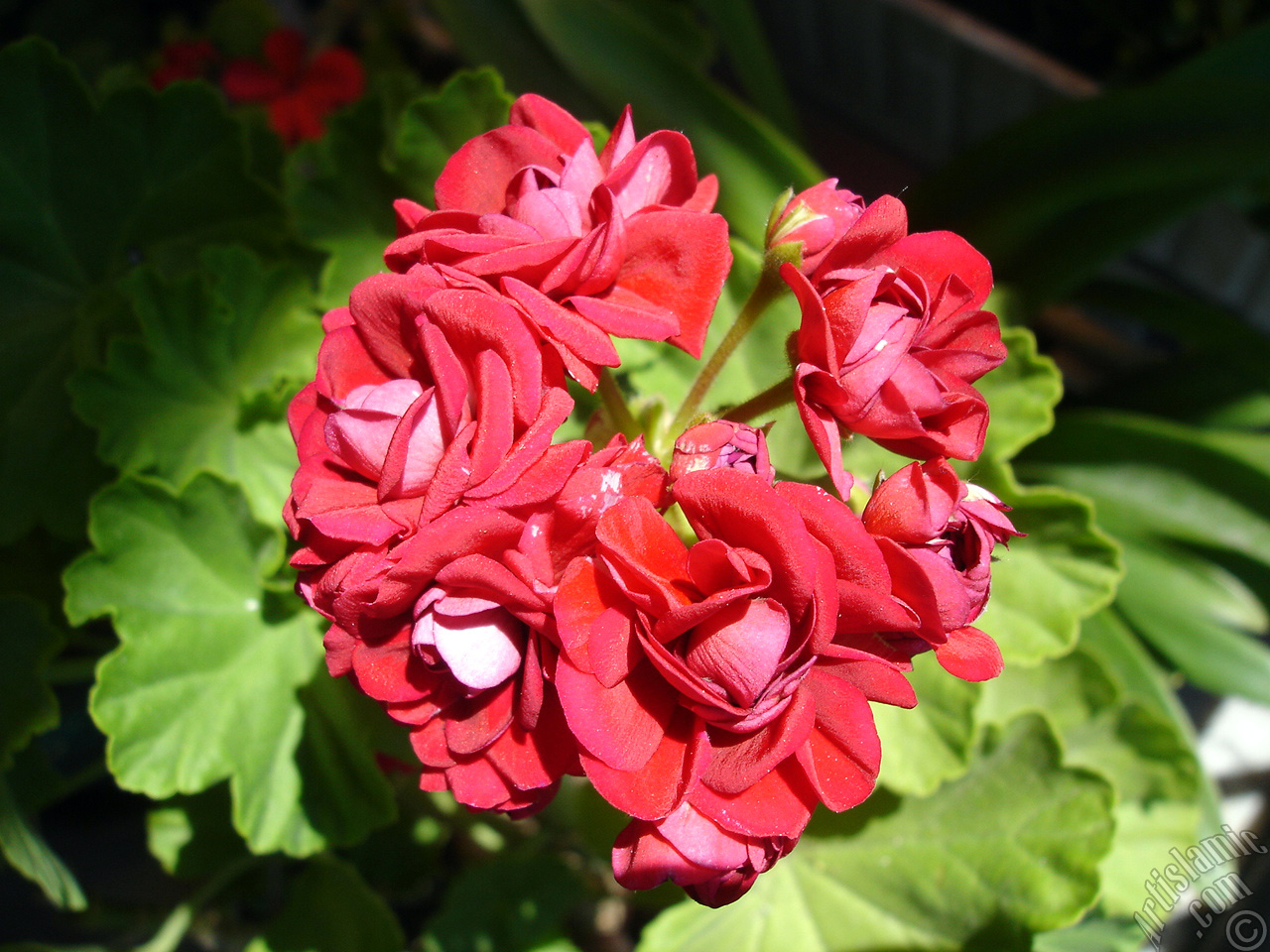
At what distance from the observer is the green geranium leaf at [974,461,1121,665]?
85 centimetres

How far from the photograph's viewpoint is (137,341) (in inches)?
36.3

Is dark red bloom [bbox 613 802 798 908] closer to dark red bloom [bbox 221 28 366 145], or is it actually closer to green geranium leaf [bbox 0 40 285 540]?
green geranium leaf [bbox 0 40 285 540]

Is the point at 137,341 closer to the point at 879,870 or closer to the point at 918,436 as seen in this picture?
the point at 918,436

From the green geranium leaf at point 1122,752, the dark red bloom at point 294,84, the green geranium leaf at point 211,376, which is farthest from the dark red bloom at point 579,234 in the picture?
the dark red bloom at point 294,84

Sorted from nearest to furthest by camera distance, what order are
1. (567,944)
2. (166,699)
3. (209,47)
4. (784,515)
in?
(784,515) → (166,699) → (567,944) → (209,47)

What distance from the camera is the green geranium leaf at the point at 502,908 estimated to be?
1059 millimetres

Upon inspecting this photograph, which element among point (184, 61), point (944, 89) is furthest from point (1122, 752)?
point (184, 61)

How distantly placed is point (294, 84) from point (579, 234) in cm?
145

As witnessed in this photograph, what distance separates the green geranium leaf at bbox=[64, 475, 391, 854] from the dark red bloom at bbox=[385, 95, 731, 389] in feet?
1.34

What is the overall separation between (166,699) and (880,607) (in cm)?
65

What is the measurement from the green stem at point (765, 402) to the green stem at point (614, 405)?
0.22ft

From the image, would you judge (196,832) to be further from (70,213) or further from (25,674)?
(70,213)

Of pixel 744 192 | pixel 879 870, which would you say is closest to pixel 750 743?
pixel 879 870

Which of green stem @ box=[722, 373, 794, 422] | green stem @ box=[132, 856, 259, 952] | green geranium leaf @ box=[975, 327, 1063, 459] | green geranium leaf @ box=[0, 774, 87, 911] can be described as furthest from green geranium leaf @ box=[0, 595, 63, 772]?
green geranium leaf @ box=[975, 327, 1063, 459]
